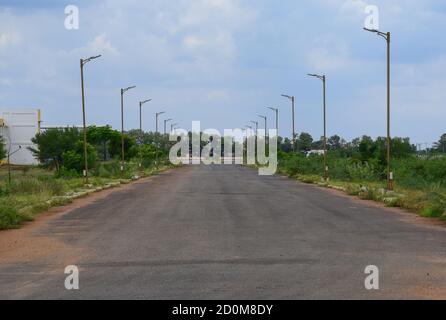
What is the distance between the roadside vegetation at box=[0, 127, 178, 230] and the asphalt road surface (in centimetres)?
173

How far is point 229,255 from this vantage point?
15.4m

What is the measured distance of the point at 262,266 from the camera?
13930 millimetres

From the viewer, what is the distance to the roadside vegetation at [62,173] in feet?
89.4

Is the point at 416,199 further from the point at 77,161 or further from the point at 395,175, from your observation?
the point at 77,161

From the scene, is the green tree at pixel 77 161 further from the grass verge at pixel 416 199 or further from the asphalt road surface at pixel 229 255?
the asphalt road surface at pixel 229 255

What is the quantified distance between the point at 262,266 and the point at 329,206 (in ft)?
52.1

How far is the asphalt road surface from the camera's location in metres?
11.6

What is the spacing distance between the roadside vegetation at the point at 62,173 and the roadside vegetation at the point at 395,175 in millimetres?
13107

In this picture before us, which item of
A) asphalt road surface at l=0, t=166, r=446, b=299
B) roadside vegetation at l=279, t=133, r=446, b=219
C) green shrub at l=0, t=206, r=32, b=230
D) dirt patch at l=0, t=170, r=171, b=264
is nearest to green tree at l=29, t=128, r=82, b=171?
roadside vegetation at l=279, t=133, r=446, b=219

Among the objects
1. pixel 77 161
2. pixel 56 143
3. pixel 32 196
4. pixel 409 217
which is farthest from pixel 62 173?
pixel 409 217

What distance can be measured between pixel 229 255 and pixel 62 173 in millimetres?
42611
